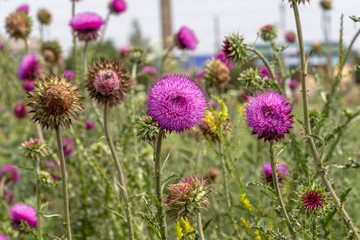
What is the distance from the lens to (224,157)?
90.7 inches

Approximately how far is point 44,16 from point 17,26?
1070 mm

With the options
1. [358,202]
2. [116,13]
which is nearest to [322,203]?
[358,202]

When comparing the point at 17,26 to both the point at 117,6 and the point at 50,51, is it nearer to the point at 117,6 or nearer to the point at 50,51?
the point at 50,51

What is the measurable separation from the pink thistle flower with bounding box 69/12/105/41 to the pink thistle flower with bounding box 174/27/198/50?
1075 mm

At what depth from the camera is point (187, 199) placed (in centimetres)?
174

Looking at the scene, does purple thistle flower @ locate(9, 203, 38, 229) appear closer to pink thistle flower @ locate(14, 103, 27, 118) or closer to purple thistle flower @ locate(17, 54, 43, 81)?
purple thistle flower @ locate(17, 54, 43, 81)

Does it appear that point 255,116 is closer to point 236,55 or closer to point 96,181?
point 236,55

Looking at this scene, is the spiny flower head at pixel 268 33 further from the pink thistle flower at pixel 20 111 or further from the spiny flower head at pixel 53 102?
the pink thistle flower at pixel 20 111

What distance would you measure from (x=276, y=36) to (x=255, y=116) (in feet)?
6.00

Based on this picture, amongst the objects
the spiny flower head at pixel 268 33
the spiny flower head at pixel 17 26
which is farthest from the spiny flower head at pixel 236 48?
the spiny flower head at pixel 17 26

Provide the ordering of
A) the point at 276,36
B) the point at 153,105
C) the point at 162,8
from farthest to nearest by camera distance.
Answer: the point at 162,8
the point at 276,36
the point at 153,105

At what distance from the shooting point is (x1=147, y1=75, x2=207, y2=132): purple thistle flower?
1615 mm

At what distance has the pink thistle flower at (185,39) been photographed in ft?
14.0

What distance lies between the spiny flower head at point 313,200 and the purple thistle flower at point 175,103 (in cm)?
56
